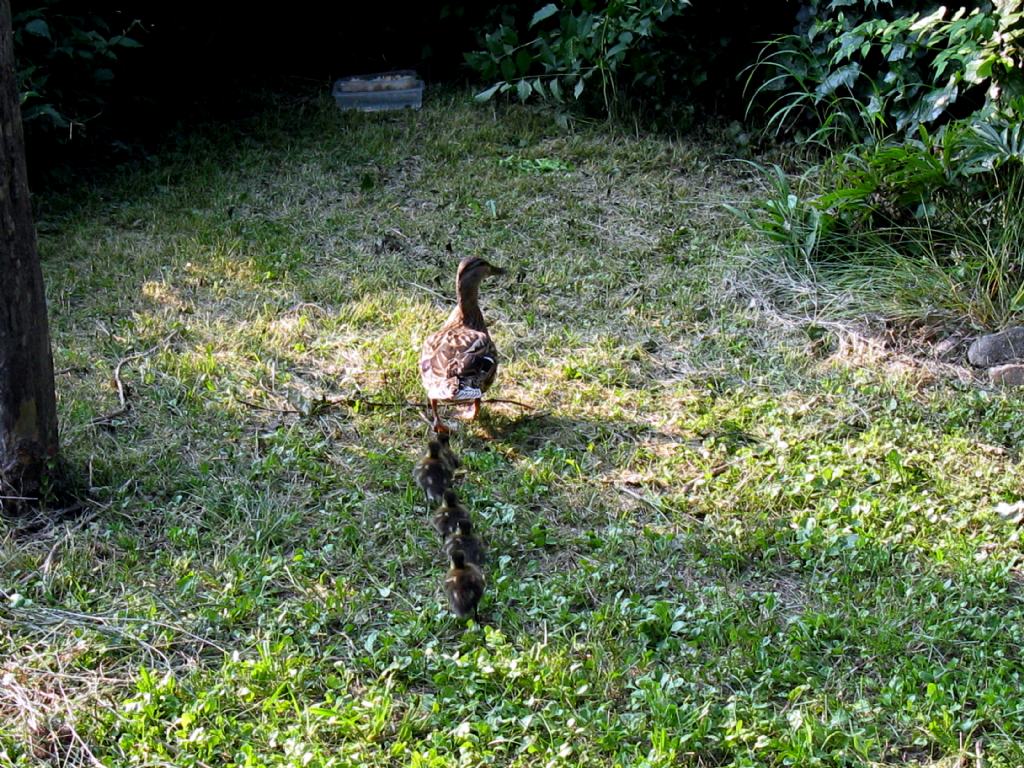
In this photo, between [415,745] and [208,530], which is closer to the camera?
[415,745]

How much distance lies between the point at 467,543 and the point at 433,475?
0.58 m

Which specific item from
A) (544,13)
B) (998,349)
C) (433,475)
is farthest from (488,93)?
(433,475)

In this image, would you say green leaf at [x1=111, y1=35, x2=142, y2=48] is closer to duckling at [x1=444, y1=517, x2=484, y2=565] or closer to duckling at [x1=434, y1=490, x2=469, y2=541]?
duckling at [x1=434, y1=490, x2=469, y2=541]

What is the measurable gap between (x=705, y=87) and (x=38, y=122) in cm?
523

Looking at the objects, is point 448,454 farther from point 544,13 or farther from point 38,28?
point 544,13

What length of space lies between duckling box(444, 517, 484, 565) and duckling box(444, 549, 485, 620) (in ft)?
0.44

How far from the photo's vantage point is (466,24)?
10.9 meters

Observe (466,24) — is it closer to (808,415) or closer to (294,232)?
(294,232)

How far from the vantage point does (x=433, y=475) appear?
5531 mm

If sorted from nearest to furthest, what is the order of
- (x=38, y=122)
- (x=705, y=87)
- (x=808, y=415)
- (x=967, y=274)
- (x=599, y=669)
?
(x=599, y=669)
(x=808, y=415)
(x=967, y=274)
(x=38, y=122)
(x=705, y=87)

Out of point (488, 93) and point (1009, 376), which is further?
point (488, 93)

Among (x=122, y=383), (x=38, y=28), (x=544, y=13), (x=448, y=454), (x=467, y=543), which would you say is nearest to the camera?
(x=467, y=543)

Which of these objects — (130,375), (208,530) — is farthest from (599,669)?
(130,375)

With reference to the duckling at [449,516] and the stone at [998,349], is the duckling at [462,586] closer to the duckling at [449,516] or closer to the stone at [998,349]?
the duckling at [449,516]
